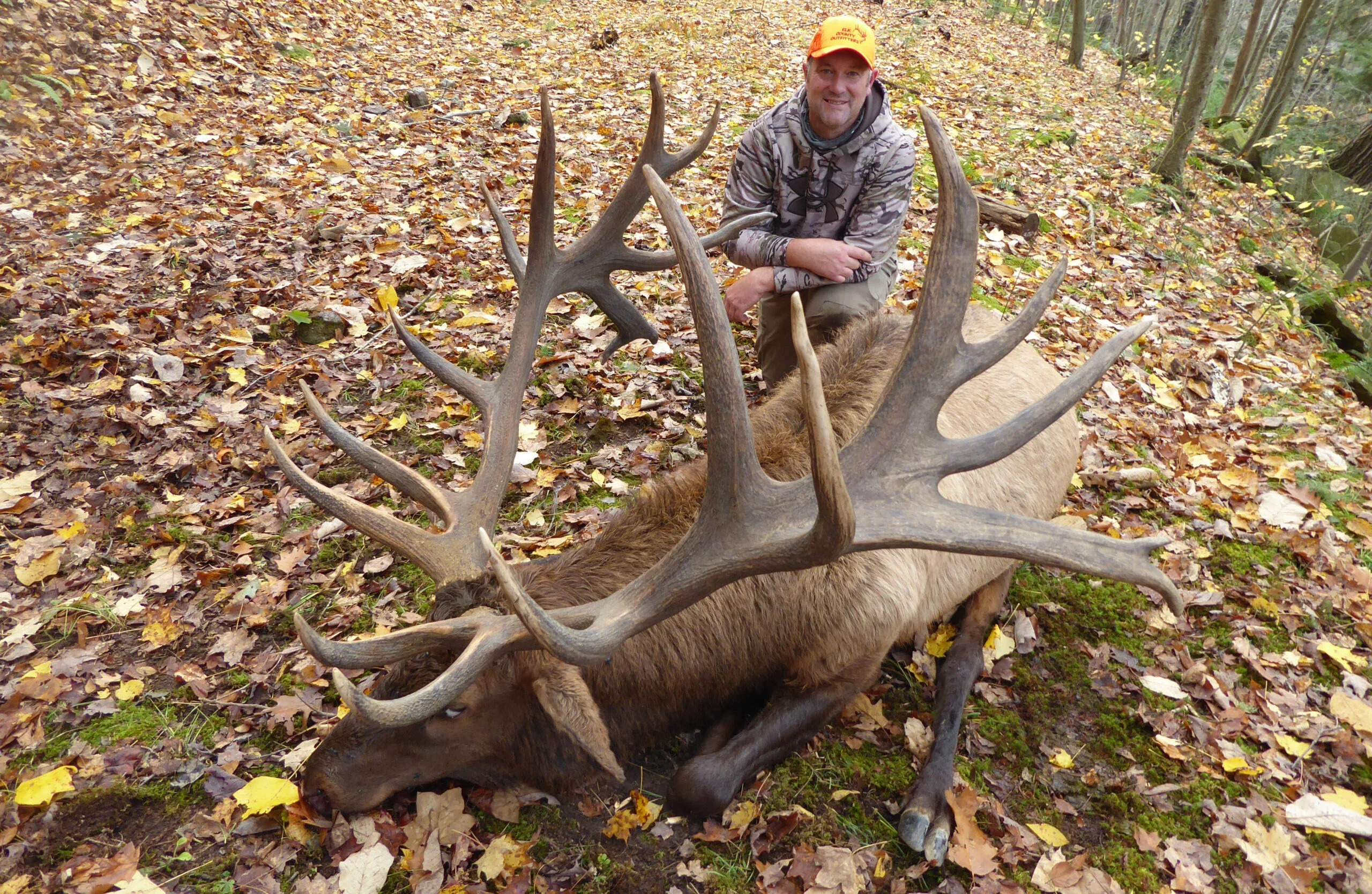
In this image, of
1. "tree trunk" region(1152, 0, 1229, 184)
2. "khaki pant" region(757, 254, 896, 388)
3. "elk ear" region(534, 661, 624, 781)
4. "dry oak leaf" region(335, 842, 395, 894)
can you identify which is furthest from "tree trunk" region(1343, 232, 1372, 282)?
"dry oak leaf" region(335, 842, 395, 894)

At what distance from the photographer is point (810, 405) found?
1832mm

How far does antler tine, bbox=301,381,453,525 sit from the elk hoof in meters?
2.20

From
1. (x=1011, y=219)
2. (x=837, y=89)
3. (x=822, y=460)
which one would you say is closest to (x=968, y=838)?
(x=822, y=460)

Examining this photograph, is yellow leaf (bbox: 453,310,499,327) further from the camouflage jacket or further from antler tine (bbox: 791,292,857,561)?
antler tine (bbox: 791,292,857,561)

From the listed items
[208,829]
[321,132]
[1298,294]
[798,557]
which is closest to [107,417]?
[208,829]

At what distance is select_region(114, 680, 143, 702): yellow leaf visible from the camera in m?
3.07

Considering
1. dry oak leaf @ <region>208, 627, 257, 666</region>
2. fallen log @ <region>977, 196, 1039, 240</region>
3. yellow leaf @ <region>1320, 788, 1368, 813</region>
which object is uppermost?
fallen log @ <region>977, 196, 1039, 240</region>

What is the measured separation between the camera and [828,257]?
440 centimetres

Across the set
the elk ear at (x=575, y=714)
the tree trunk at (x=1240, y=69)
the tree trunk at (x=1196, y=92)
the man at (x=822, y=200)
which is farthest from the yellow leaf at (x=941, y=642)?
the tree trunk at (x=1240, y=69)

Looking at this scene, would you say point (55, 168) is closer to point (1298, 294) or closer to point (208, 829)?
point (208, 829)

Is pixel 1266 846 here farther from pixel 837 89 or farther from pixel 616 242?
pixel 837 89

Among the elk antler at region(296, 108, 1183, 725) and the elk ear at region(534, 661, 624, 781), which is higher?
the elk antler at region(296, 108, 1183, 725)

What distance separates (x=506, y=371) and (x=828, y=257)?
220 cm

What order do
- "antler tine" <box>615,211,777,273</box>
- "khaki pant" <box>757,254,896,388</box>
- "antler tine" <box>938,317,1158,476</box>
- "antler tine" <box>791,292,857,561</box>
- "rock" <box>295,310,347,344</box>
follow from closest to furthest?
"antler tine" <box>791,292,857,561</box>
"antler tine" <box>938,317,1158,476</box>
"antler tine" <box>615,211,777,273</box>
"khaki pant" <box>757,254,896,388</box>
"rock" <box>295,310,347,344</box>
